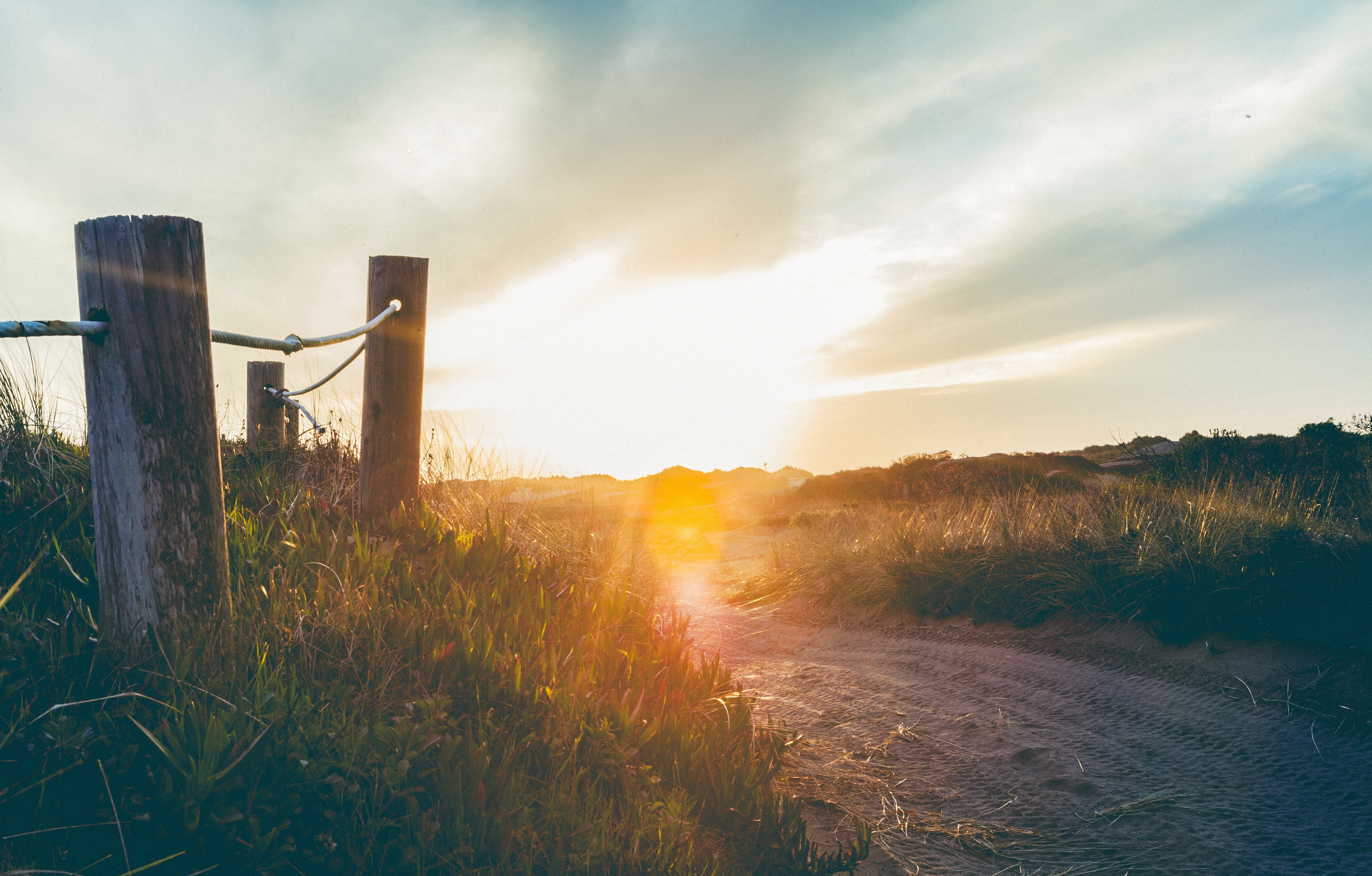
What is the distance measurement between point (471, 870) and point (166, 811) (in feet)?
3.42

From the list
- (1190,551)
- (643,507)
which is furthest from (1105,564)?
(643,507)

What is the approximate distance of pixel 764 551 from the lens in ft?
47.5

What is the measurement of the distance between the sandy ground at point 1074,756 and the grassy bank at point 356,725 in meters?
0.75

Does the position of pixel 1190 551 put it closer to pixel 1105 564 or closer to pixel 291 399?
pixel 1105 564

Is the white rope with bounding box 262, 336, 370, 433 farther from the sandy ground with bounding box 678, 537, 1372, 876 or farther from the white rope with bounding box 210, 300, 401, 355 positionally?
the sandy ground with bounding box 678, 537, 1372, 876

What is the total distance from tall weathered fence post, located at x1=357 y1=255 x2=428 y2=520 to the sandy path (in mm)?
3613

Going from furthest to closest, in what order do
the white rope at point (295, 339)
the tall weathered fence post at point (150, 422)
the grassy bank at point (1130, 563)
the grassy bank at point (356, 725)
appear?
the grassy bank at point (1130, 563)
the white rope at point (295, 339)
the tall weathered fence post at point (150, 422)
the grassy bank at point (356, 725)

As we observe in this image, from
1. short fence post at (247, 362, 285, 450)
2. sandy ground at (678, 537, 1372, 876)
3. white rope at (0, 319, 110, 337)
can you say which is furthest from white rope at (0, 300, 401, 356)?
sandy ground at (678, 537, 1372, 876)

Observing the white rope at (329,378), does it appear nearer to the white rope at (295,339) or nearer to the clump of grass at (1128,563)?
the white rope at (295,339)

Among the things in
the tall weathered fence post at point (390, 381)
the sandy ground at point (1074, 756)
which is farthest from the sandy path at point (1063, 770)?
the tall weathered fence post at point (390, 381)

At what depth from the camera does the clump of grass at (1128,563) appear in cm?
609

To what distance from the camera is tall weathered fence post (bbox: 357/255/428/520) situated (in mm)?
5453

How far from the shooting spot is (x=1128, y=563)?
7.27m

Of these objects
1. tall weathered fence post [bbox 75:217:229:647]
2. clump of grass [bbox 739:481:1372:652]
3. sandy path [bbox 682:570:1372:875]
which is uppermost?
tall weathered fence post [bbox 75:217:229:647]
